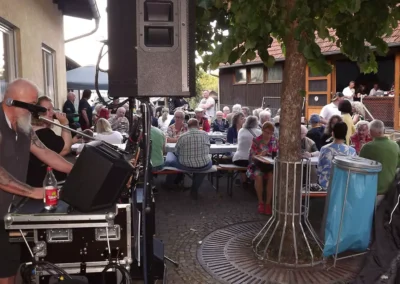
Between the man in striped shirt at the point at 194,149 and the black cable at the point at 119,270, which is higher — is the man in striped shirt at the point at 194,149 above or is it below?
above

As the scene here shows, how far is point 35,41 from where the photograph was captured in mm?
7242

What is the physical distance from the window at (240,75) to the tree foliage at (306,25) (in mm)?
16428

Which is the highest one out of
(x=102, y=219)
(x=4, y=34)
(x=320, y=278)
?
(x=4, y=34)

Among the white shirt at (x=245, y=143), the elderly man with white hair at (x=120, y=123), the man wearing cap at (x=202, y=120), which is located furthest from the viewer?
the man wearing cap at (x=202, y=120)

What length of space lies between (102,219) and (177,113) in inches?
240

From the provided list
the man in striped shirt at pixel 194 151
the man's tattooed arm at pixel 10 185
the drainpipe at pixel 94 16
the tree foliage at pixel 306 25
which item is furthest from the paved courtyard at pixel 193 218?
the drainpipe at pixel 94 16

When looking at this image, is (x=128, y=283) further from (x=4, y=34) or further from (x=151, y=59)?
(x=4, y=34)

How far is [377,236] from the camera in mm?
2914

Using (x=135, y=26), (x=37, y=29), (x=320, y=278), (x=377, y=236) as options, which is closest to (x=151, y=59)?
(x=135, y=26)

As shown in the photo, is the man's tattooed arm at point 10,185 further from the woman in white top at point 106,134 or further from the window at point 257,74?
the window at point 257,74

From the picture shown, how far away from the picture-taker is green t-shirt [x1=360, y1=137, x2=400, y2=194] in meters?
4.92

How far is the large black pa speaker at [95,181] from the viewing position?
2.52 metres

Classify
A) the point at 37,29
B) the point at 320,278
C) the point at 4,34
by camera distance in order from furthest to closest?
the point at 37,29
the point at 4,34
the point at 320,278

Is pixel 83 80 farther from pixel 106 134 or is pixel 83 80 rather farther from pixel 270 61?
pixel 270 61
